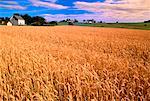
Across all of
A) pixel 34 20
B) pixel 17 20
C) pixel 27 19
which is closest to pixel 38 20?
pixel 34 20

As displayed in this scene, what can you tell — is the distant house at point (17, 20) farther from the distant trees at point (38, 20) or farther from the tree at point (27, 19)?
the distant trees at point (38, 20)

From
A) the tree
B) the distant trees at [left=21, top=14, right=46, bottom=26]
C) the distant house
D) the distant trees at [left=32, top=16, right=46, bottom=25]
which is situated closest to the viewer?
the distant trees at [left=21, top=14, right=46, bottom=26]

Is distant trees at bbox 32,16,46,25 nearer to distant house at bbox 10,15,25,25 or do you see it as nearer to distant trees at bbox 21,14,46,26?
distant trees at bbox 21,14,46,26

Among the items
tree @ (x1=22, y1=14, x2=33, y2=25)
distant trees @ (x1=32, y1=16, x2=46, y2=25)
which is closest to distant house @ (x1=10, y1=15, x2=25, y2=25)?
tree @ (x1=22, y1=14, x2=33, y2=25)

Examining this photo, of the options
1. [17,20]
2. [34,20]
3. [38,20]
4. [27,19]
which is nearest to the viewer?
[38,20]

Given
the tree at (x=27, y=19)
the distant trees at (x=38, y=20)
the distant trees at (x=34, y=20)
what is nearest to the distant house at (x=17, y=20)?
the tree at (x=27, y=19)

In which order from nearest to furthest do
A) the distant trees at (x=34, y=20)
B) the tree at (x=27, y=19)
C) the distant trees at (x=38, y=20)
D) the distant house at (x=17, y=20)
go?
1. the distant trees at (x=34, y=20)
2. the distant trees at (x=38, y=20)
3. the distant house at (x=17, y=20)
4. the tree at (x=27, y=19)

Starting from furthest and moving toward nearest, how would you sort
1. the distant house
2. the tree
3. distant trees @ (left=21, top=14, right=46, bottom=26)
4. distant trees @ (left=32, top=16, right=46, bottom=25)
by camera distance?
the tree < the distant house < distant trees @ (left=32, top=16, right=46, bottom=25) < distant trees @ (left=21, top=14, right=46, bottom=26)

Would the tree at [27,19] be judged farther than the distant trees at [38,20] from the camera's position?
Yes

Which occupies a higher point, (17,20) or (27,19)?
(27,19)

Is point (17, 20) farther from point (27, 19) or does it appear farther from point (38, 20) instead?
point (38, 20)

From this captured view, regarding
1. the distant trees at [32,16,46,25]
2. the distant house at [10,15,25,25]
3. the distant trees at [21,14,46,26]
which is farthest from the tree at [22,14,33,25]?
the distant trees at [32,16,46,25]

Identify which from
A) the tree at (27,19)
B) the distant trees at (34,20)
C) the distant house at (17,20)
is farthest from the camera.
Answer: the tree at (27,19)

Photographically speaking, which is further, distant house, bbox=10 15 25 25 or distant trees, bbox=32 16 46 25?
distant house, bbox=10 15 25 25
